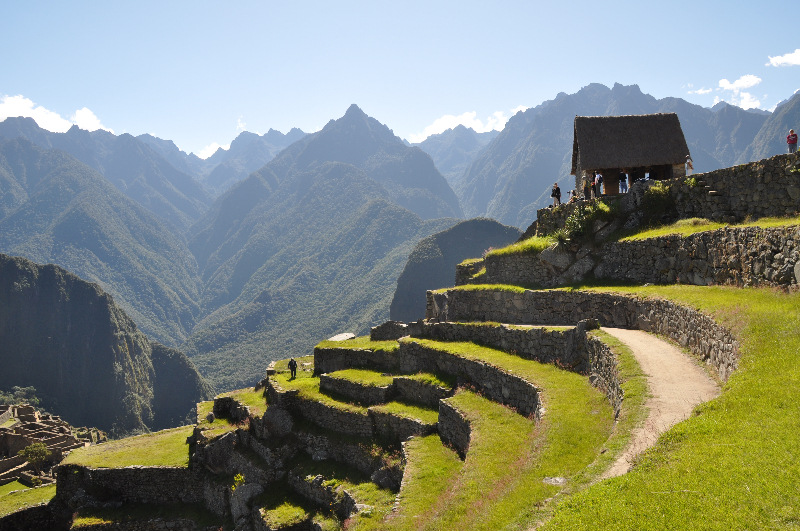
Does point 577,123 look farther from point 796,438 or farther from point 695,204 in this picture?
point 796,438

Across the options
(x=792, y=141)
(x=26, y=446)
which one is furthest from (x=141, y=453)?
(x=792, y=141)

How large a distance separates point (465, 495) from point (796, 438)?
5548 mm

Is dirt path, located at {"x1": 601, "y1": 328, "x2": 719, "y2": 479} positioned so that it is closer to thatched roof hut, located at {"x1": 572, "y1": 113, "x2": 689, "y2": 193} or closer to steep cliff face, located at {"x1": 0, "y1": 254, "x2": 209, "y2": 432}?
thatched roof hut, located at {"x1": 572, "y1": 113, "x2": 689, "y2": 193}

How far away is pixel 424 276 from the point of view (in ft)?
368

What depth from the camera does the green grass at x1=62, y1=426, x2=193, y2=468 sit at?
2512 cm

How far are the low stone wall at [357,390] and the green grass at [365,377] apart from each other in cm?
15

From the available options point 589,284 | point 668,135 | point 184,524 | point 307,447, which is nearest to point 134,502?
point 184,524

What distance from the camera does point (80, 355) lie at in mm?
123312

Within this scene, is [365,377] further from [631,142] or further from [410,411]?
[631,142]

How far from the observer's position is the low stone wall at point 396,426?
1544 centimetres

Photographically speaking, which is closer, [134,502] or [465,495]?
[465,495]

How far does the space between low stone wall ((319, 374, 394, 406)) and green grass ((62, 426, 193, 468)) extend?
9244mm

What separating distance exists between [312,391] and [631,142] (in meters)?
19.5

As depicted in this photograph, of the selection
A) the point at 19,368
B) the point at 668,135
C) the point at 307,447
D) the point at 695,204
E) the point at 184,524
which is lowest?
the point at 19,368
